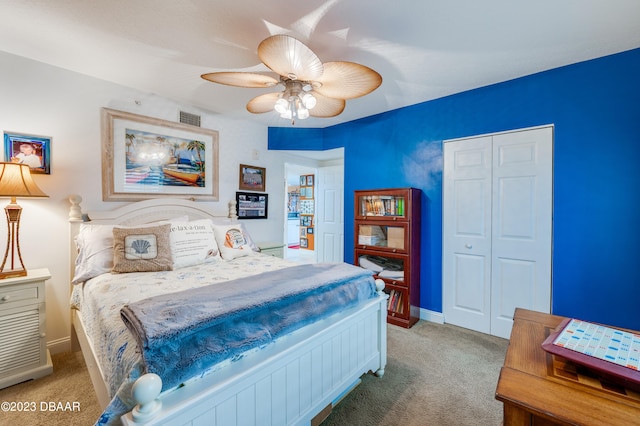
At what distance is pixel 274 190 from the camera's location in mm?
4102

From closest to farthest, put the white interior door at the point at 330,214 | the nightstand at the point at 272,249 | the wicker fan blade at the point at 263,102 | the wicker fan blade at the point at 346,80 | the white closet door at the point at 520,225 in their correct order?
the wicker fan blade at the point at 346,80 < the wicker fan blade at the point at 263,102 < the white closet door at the point at 520,225 < the nightstand at the point at 272,249 < the white interior door at the point at 330,214

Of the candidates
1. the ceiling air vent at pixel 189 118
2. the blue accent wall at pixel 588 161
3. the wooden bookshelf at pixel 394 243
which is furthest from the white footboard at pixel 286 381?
the ceiling air vent at pixel 189 118

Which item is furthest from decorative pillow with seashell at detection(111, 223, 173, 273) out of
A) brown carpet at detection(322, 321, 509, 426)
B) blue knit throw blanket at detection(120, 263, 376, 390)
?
brown carpet at detection(322, 321, 509, 426)

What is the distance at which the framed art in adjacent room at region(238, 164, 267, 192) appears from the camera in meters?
3.69

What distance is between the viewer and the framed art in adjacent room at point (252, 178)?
12.1 feet

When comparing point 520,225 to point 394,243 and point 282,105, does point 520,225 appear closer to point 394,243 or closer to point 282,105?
point 394,243

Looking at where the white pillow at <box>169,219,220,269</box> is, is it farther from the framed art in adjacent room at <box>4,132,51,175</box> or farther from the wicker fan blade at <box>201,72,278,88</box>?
the wicker fan blade at <box>201,72,278,88</box>

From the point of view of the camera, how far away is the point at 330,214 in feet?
15.3

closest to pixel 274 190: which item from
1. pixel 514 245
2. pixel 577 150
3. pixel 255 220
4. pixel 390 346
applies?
pixel 255 220

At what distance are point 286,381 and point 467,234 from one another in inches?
94.4

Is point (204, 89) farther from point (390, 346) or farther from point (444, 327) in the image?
point (444, 327)

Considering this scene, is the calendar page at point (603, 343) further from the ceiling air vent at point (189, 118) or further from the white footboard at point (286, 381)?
the ceiling air vent at point (189, 118)

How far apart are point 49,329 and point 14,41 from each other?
7.47 ft

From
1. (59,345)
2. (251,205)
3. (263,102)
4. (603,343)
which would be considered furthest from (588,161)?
(59,345)
